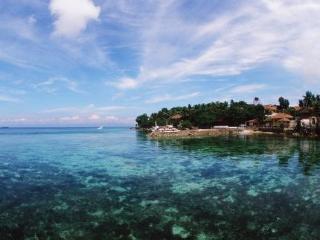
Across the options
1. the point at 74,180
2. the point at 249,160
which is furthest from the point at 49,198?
the point at 249,160

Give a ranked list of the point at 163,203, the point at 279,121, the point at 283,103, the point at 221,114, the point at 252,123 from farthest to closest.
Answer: the point at 283,103, the point at 221,114, the point at 252,123, the point at 279,121, the point at 163,203

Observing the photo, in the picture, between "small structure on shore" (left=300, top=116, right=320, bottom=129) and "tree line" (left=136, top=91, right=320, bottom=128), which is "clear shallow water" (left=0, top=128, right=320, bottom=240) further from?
"tree line" (left=136, top=91, right=320, bottom=128)

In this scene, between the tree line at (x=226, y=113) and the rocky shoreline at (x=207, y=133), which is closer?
the rocky shoreline at (x=207, y=133)

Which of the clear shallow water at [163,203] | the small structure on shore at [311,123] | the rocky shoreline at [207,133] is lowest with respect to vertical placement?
the clear shallow water at [163,203]

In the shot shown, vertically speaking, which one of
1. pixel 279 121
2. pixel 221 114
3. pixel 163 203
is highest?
pixel 221 114

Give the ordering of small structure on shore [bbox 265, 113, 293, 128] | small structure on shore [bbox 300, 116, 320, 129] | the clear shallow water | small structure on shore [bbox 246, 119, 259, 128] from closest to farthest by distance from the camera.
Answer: the clear shallow water, small structure on shore [bbox 300, 116, 320, 129], small structure on shore [bbox 265, 113, 293, 128], small structure on shore [bbox 246, 119, 259, 128]

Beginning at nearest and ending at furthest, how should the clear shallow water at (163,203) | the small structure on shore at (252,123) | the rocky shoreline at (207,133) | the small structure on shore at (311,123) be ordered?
the clear shallow water at (163,203)
the small structure on shore at (311,123)
the rocky shoreline at (207,133)
the small structure on shore at (252,123)

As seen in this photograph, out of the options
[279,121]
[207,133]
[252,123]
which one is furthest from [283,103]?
[207,133]

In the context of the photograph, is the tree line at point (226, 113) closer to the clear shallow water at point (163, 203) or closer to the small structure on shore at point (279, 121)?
the small structure on shore at point (279, 121)

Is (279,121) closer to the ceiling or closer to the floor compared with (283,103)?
closer to the floor

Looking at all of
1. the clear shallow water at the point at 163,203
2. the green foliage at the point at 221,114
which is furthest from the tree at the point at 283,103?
the clear shallow water at the point at 163,203

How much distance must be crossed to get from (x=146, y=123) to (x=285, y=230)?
150 meters

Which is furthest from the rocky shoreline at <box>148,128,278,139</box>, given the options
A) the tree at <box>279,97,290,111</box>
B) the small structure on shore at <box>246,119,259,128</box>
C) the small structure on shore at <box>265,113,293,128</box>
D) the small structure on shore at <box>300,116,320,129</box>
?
the tree at <box>279,97,290,111</box>

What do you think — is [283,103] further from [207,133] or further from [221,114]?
[207,133]
